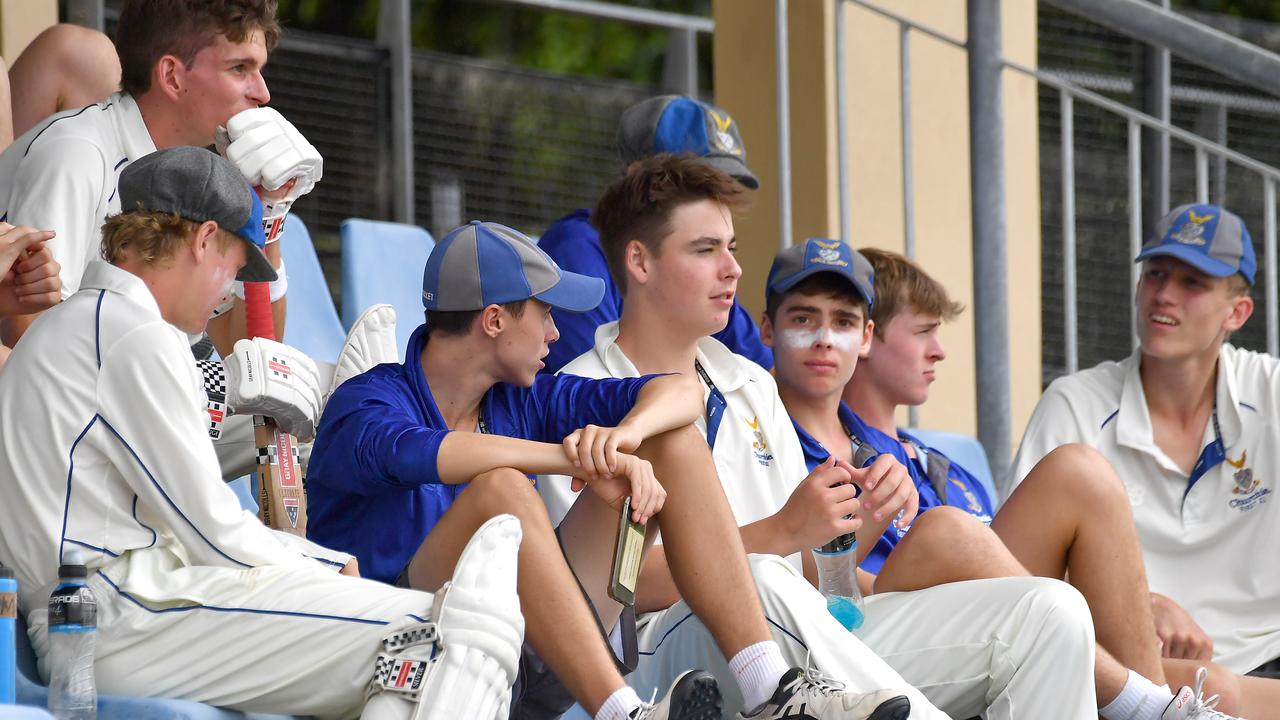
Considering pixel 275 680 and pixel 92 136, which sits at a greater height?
pixel 92 136

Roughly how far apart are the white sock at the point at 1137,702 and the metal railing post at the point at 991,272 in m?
1.12

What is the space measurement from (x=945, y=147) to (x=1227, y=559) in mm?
1834

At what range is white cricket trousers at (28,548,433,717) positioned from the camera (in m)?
2.26

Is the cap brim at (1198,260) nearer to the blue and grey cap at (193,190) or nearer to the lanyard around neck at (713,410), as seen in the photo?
the lanyard around neck at (713,410)

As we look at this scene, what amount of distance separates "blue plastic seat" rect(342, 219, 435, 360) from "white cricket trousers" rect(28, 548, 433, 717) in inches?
65.6

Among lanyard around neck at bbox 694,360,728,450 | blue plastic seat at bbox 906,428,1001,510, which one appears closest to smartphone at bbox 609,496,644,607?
lanyard around neck at bbox 694,360,728,450

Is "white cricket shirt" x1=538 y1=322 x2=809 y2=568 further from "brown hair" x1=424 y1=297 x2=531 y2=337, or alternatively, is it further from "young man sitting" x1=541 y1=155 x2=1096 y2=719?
"brown hair" x1=424 y1=297 x2=531 y2=337

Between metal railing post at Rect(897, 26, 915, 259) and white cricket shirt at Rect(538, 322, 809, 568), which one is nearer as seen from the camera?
white cricket shirt at Rect(538, 322, 809, 568)

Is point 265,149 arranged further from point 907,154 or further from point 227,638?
point 907,154

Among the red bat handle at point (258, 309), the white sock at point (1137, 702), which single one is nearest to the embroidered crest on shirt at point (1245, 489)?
the white sock at point (1137, 702)

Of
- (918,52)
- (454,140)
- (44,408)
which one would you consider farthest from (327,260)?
(44,408)

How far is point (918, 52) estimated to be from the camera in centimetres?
522

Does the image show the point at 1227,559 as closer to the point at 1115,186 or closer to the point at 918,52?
the point at 918,52

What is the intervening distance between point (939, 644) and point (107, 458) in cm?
141
